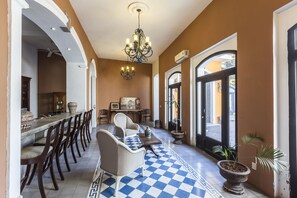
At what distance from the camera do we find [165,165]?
11.1 feet

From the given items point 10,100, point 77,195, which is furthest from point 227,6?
point 77,195

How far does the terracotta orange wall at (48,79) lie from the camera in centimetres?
786

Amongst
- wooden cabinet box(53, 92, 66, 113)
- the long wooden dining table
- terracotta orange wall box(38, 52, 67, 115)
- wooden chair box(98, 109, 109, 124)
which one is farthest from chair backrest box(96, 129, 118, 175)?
terracotta orange wall box(38, 52, 67, 115)

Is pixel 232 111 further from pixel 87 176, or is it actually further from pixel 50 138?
pixel 50 138

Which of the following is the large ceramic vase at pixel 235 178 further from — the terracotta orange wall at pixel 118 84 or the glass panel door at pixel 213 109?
the terracotta orange wall at pixel 118 84

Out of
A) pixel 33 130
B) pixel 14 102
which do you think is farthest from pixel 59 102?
pixel 14 102

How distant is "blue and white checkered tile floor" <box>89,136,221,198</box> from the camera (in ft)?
7.79

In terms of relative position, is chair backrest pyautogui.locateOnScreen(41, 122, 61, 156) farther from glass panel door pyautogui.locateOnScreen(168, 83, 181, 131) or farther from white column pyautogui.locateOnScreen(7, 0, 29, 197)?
glass panel door pyautogui.locateOnScreen(168, 83, 181, 131)

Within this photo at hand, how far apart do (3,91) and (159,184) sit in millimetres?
2392

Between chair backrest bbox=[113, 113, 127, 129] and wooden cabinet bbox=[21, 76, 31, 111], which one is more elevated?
wooden cabinet bbox=[21, 76, 31, 111]

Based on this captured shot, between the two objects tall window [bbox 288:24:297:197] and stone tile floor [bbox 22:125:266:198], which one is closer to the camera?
tall window [bbox 288:24:297:197]

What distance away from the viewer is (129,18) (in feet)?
14.4

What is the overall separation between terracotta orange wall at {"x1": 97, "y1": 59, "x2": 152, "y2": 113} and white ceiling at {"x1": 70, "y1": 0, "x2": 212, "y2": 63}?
8.93 ft

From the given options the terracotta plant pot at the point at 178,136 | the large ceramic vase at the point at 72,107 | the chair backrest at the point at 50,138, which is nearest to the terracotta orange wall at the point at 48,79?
the large ceramic vase at the point at 72,107
